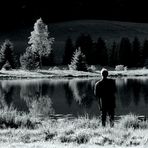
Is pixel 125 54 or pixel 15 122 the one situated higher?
pixel 125 54

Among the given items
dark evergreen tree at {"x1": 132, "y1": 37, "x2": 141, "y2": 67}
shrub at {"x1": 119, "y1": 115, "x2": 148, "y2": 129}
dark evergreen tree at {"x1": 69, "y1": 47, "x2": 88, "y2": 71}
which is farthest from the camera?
dark evergreen tree at {"x1": 132, "y1": 37, "x2": 141, "y2": 67}

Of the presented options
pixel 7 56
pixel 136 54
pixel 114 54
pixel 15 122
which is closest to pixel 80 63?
pixel 7 56

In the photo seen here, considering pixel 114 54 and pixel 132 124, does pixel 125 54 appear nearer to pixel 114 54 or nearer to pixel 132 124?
pixel 114 54

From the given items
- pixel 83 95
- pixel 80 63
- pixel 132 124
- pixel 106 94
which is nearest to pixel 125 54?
pixel 80 63

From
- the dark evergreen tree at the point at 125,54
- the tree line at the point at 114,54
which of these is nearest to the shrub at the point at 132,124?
the tree line at the point at 114,54

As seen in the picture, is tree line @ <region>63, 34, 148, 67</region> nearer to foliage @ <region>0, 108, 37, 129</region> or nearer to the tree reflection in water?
the tree reflection in water

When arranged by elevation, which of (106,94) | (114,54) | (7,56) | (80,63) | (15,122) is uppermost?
(114,54)

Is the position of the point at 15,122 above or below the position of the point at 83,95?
below

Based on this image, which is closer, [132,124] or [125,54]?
[132,124]

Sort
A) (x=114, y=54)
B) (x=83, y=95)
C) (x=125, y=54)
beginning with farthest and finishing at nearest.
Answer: (x=114, y=54)
(x=125, y=54)
(x=83, y=95)

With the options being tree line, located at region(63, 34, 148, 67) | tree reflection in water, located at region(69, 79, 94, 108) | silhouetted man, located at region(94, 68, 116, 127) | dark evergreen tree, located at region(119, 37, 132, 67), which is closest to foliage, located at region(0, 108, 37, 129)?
silhouetted man, located at region(94, 68, 116, 127)

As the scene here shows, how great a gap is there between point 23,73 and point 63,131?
236 ft

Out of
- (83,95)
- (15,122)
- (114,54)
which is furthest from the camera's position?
(114,54)

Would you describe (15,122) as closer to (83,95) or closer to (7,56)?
(83,95)
